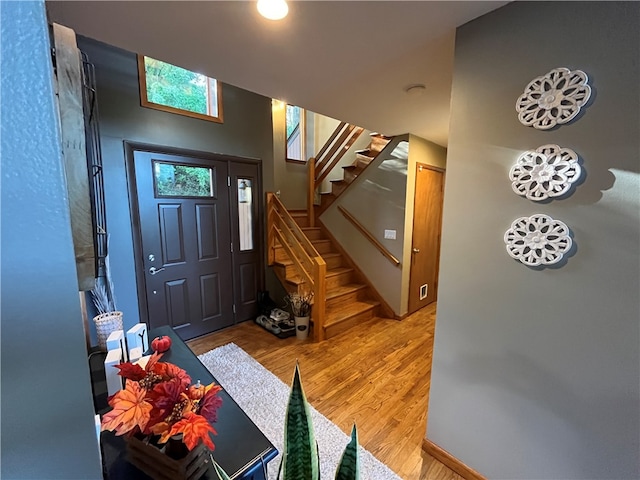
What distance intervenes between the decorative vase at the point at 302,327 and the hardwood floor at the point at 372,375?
0.21 feet

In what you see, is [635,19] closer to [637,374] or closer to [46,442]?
[637,374]

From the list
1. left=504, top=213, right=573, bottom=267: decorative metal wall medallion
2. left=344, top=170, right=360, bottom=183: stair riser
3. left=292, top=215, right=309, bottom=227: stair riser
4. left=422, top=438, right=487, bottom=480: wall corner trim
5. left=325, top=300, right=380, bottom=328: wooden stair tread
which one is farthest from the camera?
left=292, top=215, right=309, bottom=227: stair riser

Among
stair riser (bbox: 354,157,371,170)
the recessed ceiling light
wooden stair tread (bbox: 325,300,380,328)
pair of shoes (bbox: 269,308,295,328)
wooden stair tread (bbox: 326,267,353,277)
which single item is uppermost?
the recessed ceiling light

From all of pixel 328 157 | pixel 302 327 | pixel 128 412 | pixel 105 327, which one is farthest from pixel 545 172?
pixel 328 157

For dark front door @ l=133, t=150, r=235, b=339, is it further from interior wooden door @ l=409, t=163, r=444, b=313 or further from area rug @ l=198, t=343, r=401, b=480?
interior wooden door @ l=409, t=163, r=444, b=313

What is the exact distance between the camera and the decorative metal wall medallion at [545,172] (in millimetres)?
1016

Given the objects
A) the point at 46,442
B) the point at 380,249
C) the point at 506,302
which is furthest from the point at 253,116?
the point at 46,442

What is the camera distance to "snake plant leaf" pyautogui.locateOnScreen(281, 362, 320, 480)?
Answer: 2.41 feet

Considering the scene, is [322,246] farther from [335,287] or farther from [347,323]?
[347,323]

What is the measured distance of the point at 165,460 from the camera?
722 millimetres

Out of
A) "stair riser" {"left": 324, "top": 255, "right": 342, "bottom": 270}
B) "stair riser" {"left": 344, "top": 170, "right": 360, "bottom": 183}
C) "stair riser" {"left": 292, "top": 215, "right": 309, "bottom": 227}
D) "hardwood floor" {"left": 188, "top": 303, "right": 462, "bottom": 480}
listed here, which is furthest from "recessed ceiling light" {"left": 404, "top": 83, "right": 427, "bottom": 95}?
"stair riser" {"left": 292, "top": 215, "right": 309, "bottom": 227}

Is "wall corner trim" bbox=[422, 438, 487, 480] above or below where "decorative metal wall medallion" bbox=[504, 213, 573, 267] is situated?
below

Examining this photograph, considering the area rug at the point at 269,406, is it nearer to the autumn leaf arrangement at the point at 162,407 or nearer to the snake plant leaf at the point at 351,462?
the snake plant leaf at the point at 351,462

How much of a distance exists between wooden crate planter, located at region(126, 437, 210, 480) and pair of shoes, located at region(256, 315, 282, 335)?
2.23m
